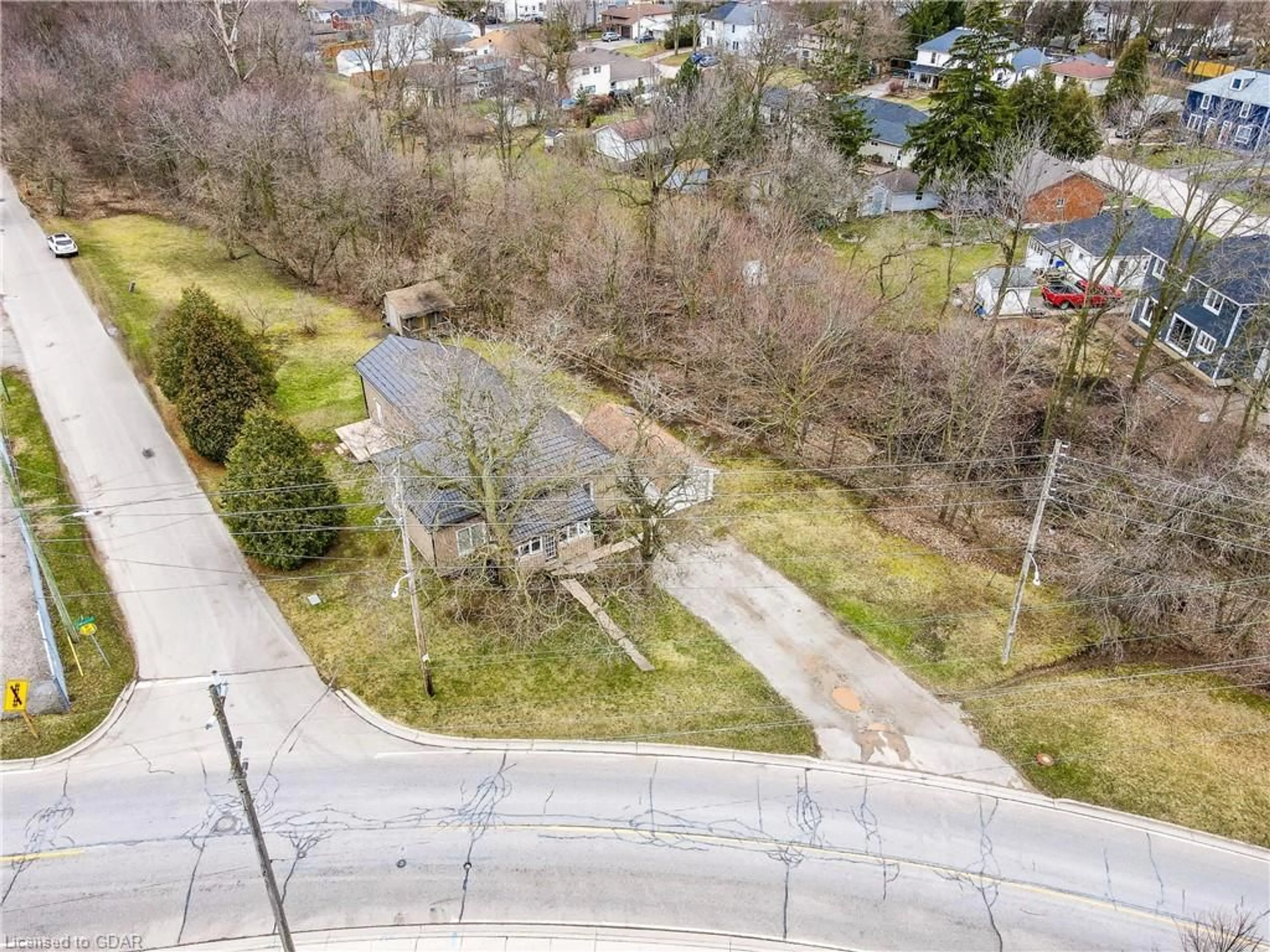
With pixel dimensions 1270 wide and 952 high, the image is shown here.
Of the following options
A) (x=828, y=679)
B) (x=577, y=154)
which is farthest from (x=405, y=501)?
(x=577, y=154)

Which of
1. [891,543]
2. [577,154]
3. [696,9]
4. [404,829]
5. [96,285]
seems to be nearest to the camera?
[404,829]

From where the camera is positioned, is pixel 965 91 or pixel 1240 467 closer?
pixel 1240 467

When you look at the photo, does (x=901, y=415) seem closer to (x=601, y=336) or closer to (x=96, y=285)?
(x=601, y=336)

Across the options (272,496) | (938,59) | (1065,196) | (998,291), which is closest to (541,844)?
(272,496)

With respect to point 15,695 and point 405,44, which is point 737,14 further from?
point 15,695

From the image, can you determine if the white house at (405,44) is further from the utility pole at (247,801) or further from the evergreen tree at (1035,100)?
the utility pole at (247,801)

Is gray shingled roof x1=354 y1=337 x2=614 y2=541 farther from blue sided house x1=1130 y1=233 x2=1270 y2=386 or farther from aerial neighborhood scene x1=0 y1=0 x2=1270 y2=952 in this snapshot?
blue sided house x1=1130 y1=233 x2=1270 y2=386

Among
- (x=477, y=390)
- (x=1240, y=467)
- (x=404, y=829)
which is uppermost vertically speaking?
(x=477, y=390)
